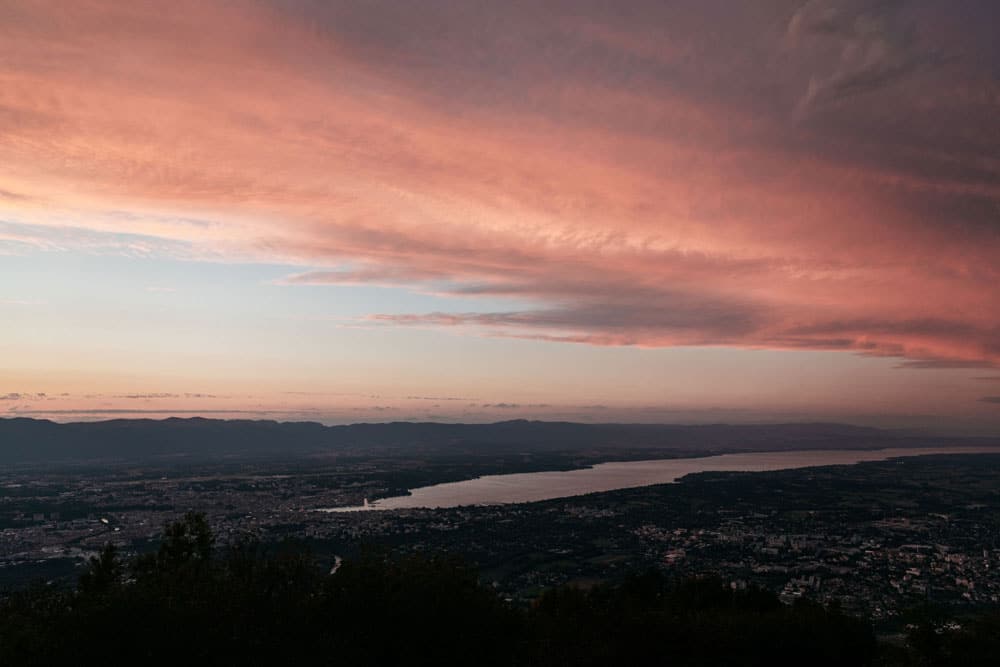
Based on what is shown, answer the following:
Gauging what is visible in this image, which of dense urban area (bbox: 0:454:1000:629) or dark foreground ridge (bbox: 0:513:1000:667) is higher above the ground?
dark foreground ridge (bbox: 0:513:1000:667)

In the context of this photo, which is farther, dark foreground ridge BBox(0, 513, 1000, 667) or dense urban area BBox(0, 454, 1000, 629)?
dense urban area BBox(0, 454, 1000, 629)

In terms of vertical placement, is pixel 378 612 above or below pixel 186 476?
above

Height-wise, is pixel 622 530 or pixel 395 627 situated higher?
pixel 395 627

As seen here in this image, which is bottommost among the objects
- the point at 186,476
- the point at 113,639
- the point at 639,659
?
the point at 186,476

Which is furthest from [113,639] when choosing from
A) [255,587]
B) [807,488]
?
[807,488]

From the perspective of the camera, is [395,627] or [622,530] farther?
[622,530]

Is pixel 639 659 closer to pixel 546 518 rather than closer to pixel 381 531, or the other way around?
pixel 381 531

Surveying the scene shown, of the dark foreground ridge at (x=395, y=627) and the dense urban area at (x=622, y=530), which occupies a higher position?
the dark foreground ridge at (x=395, y=627)

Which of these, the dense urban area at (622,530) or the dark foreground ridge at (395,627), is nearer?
the dark foreground ridge at (395,627)
